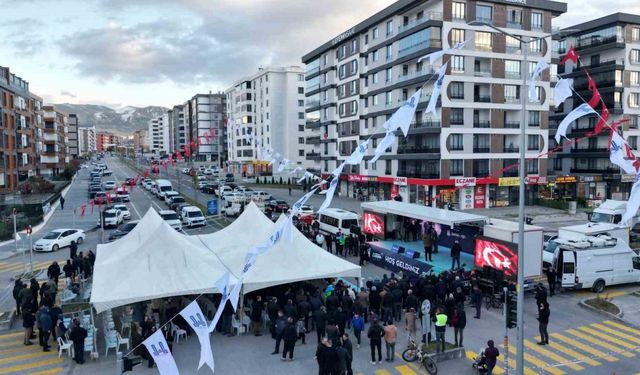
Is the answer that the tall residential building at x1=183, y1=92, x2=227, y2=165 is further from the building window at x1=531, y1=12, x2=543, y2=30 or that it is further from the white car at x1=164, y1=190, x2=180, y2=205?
the building window at x1=531, y1=12, x2=543, y2=30

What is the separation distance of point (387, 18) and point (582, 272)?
42.5 m

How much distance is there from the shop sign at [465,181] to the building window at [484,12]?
16.4 m

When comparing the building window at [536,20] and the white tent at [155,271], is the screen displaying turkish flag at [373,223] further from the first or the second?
the building window at [536,20]

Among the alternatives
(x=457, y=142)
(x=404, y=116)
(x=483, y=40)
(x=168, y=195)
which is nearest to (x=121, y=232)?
(x=168, y=195)

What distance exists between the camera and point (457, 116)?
49500 millimetres

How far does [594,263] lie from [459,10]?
34984 mm

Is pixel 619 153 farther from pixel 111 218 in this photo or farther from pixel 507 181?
pixel 111 218

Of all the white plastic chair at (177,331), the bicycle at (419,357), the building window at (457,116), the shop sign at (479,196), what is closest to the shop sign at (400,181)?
the shop sign at (479,196)

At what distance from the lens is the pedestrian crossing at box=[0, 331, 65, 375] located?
47.5ft

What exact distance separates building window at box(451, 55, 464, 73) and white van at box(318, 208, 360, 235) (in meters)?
23.1

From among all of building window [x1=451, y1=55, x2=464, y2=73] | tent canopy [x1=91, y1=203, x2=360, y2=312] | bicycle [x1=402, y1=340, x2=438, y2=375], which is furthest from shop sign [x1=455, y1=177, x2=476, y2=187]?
bicycle [x1=402, y1=340, x2=438, y2=375]

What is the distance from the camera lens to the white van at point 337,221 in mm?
32969

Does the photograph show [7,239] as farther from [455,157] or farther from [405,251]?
[455,157]

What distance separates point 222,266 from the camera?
746 inches
